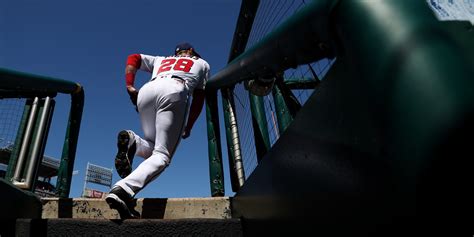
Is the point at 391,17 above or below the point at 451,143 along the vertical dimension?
above

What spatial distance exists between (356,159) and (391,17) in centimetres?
26

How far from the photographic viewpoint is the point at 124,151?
218cm

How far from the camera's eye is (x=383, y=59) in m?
0.54

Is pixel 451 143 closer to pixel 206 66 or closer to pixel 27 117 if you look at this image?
pixel 206 66

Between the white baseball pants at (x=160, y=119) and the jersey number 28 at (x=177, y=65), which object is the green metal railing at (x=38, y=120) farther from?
the jersey number 28 at (x=177, y=65)

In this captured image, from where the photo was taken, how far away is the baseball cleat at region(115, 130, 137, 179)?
7.13 ft

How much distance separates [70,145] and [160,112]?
3.54 feet

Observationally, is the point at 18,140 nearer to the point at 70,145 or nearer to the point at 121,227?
the point at 70,145

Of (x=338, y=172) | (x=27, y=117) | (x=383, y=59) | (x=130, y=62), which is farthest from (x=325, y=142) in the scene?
(x=27, y=117)

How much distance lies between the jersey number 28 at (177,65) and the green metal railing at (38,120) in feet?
2.60

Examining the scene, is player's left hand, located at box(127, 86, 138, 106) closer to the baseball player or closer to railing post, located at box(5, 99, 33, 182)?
the baseball player

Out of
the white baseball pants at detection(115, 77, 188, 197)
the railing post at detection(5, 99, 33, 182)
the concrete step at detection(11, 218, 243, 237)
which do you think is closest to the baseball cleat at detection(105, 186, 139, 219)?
the white baseball pants at detection(115, 77, 188, 197)

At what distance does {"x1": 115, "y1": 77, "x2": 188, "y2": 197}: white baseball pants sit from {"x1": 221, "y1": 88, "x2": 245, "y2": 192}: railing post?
0.40 m

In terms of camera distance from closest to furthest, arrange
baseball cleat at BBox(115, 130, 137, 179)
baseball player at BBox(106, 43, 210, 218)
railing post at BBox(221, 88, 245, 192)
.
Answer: baseball player at BBox(106, 43, 210, 218)
baseball cleat at BBox(115, 130, 137, 179)
railing post at BBox(221, 88, 245, 192)
